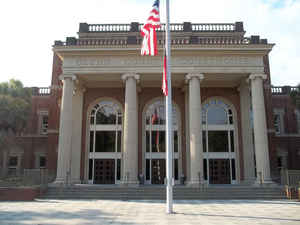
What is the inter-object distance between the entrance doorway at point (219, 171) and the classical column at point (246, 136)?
173 cm

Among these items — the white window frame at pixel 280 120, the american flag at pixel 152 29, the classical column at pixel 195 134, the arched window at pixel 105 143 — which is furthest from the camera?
the white window frame at pixel 280 120

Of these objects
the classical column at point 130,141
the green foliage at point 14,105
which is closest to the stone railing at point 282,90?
the classical column at point 130,141

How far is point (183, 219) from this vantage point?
9859 millimetres

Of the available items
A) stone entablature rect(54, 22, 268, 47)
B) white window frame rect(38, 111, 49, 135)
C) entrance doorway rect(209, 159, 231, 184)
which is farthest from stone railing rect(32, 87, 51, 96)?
entrance doorway rect(209, 159, 231, 184)

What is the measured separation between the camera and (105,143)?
26125 mm

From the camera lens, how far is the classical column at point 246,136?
78.7 feet

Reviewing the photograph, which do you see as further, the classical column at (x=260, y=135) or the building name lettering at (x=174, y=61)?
the building name lettering at (x=174, y=61)

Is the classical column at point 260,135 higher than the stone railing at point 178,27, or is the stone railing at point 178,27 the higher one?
the stone railing at point 178,27

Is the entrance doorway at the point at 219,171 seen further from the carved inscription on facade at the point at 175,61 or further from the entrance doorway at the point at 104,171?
the entrance doorway at the point at 104,171

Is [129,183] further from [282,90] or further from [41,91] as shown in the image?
[282,90]

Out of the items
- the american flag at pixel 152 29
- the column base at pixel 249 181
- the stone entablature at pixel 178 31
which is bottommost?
the column base at pixel 249 181

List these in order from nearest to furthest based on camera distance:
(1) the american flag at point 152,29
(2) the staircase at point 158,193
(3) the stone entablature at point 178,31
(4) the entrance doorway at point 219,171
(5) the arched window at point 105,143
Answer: (1) the american flag at point 152,29, (2) the staircase at point 158,193, (4) the entrance doorway at point 219,171, (5) the arched window at point 105,143, (3) the stone entablature at point 178,31

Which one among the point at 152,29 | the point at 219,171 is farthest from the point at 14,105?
the point at 219,171

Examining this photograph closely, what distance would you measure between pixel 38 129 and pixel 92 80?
11.0 m
